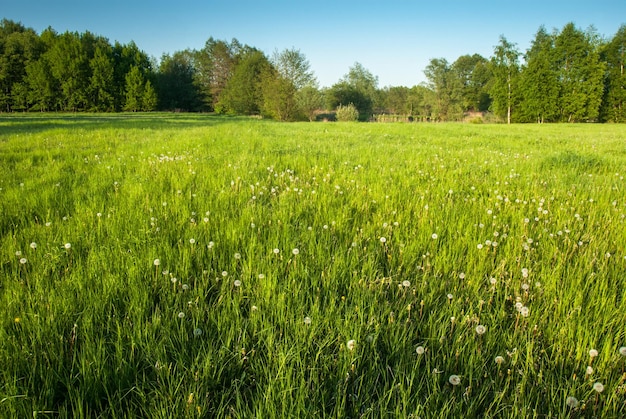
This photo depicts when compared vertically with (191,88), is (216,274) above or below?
below

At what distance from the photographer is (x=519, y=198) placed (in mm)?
3793

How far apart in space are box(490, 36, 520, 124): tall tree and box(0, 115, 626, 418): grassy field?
58274mm

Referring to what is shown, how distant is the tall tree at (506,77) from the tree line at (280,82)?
0.16 metres

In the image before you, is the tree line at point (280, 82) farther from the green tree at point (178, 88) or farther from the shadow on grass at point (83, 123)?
the shadow on grass at point (83, 123)

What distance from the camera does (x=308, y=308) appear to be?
1.69 meters

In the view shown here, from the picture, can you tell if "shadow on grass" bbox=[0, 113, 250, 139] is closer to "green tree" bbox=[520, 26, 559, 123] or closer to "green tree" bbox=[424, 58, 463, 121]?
"green tree" bbox=[520, 26, 559, 123]

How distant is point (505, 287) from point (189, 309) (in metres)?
1.79

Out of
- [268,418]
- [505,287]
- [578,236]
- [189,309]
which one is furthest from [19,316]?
[578,236]

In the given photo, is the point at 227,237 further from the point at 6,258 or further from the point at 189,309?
the point at 6,258

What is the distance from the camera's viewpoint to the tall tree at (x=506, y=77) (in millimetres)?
51250

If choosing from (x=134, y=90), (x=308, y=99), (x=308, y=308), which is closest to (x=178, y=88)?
(x=134, y=90)

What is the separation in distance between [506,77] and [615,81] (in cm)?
1373

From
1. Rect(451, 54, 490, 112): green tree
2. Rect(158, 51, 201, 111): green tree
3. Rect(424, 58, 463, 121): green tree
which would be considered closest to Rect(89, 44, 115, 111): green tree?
Rect(158, 51, 201, 111): green tree

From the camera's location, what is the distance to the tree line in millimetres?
46719
